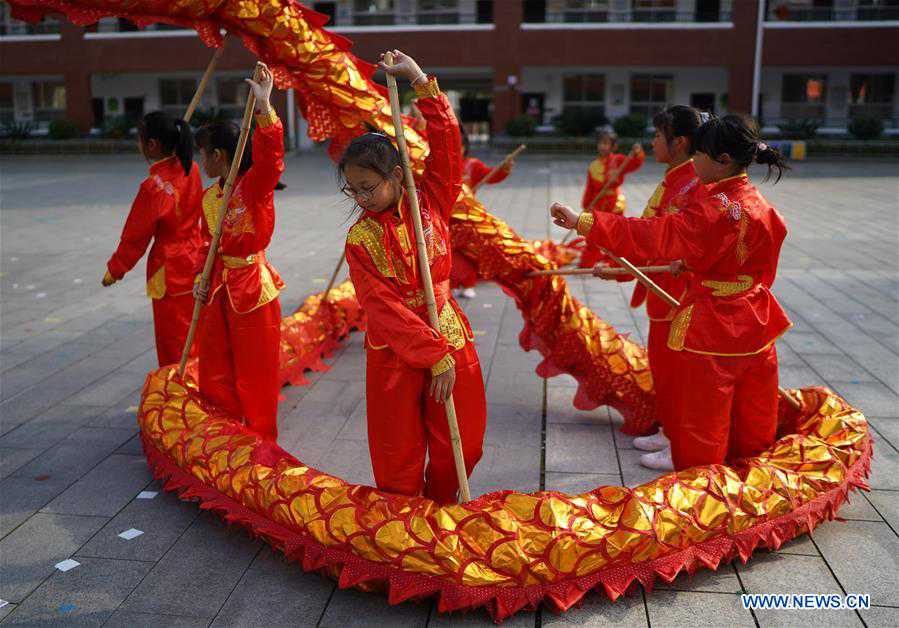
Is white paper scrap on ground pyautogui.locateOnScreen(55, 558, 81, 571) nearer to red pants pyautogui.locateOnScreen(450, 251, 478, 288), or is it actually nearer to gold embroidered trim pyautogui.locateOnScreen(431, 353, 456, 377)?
gold embroidered trim pyautogui.locateOnScreen(431, 353, 456, 377)

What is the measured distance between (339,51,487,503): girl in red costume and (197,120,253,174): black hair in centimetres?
106

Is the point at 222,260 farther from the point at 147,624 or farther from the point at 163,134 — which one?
the point at 147,624

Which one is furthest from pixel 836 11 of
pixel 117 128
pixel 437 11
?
pixel 117 128

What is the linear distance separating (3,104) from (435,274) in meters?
28.8

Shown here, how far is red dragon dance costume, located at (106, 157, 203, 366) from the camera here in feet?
13.2

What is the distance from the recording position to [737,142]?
9.43 feet

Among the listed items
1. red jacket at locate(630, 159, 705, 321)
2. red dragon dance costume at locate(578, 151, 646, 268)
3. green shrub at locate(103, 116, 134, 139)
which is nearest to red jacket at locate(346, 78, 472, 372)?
red jacket at locate(630, 159, 705, 321)

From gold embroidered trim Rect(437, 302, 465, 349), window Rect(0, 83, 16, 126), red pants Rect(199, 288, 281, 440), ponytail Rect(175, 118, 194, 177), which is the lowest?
red pants Rect(199, 288, 281, 440)

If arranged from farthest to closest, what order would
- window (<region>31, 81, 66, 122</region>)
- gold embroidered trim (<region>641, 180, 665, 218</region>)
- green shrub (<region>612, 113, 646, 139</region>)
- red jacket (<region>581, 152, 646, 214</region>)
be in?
window (<region>31, 81, 66, 122</region>) → green shrub (<region>612, 113, 646, 139</region>) → red jacket (<region>581, 152, 646, 214</region>) → gold embroidered trim (<region>641, 180, 665, 218</region>)

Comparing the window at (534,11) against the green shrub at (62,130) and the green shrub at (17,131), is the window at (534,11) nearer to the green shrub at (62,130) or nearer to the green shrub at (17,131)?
the green shrub at (62,130)

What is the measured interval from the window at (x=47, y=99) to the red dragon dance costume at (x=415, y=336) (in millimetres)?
27221

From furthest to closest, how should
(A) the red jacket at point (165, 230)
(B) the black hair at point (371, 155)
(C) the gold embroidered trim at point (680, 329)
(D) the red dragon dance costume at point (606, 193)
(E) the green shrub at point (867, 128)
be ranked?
(E) the green shrub at point (867, 128), (D) the red dragon dance costume at point (606, 193), (A) the red jacket at point (165, 230), (C) the gold embroidered trim at point (680, 329), (B) the black hair at point (371, 155)

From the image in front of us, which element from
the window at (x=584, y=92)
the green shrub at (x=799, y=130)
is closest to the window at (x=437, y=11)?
the window at (x=584, y=92)

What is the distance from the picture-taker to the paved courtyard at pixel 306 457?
8.82ft
